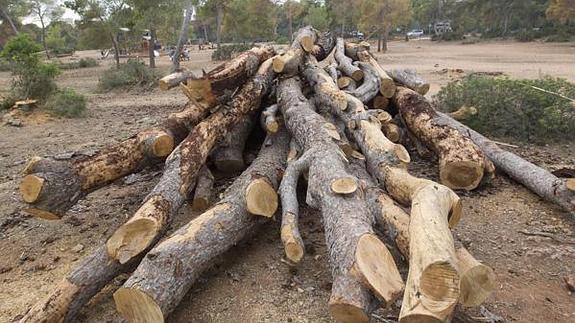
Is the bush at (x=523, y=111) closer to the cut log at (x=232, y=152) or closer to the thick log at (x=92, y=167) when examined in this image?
the cut log at (x=232, y=152)

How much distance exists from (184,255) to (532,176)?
370 cm

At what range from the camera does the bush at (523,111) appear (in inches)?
256

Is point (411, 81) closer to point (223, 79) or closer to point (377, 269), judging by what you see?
point (223, 79)

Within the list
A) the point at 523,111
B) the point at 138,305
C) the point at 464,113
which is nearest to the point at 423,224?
the point at 138,305

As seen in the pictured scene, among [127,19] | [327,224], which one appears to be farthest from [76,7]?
[327,224]

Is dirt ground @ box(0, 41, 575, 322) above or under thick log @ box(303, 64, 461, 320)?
under

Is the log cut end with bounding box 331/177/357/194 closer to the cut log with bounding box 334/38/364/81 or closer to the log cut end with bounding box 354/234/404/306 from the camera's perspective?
the log cut end with bounding box 354/234/404/306

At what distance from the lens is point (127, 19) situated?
2181 centimetres

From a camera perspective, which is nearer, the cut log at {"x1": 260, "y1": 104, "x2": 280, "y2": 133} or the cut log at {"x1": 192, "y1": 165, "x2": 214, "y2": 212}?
the cut log at {"x1": 192, "y1": 165, "x2": 214, "y2": 212}

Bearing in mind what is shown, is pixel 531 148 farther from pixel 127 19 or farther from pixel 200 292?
pixel 127 19

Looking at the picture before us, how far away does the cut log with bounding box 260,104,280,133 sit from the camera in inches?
198

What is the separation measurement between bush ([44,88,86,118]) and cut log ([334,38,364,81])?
6239 mm

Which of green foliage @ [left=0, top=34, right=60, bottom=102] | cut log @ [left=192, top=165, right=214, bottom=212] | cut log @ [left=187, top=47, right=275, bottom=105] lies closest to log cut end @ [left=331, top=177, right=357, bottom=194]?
cut log @ [left=192, top=165, right=214, bottom=212]

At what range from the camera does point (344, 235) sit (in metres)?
2.85
